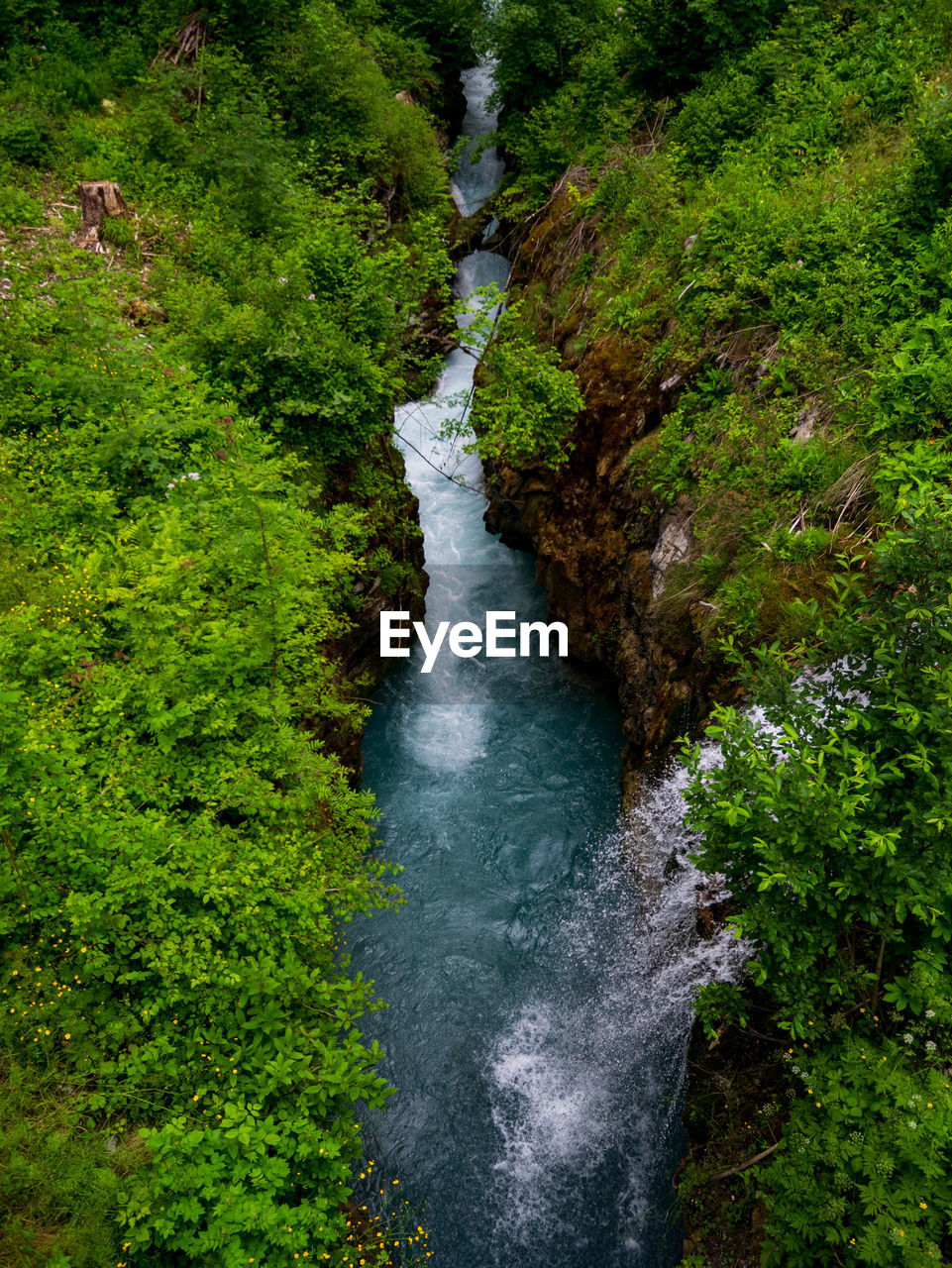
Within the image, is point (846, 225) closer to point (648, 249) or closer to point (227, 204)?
point (648, 249)

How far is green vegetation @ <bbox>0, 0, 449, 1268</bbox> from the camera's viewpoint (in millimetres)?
4520

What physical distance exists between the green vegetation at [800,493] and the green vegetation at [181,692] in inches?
115

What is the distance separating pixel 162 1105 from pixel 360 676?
23.2 feet

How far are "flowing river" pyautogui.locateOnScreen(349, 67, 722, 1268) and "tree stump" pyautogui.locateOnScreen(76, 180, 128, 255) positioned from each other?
8189mm

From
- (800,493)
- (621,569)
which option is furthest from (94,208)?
(800,493)

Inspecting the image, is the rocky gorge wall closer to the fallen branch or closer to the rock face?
the rock face

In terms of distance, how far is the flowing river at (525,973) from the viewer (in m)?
6.89

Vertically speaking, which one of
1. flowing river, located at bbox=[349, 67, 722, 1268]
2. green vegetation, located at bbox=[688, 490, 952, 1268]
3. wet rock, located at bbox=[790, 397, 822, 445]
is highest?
wet rock, located at bbox=[790, 397, 822, 445]

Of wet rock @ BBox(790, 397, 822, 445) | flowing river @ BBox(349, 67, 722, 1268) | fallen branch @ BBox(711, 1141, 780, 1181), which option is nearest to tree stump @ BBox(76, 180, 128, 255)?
flowing river @ BBox(349, 67, 722, 1268)

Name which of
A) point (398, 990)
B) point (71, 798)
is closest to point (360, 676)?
point (398, 990)

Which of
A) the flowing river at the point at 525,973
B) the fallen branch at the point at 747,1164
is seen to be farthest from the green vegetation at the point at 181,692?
the fallen branch at the point at 747,1164

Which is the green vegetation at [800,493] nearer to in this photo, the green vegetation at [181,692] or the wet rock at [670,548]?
the wet rock at [670,548]

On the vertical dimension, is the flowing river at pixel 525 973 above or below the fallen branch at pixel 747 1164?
below

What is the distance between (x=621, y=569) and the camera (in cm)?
1071
